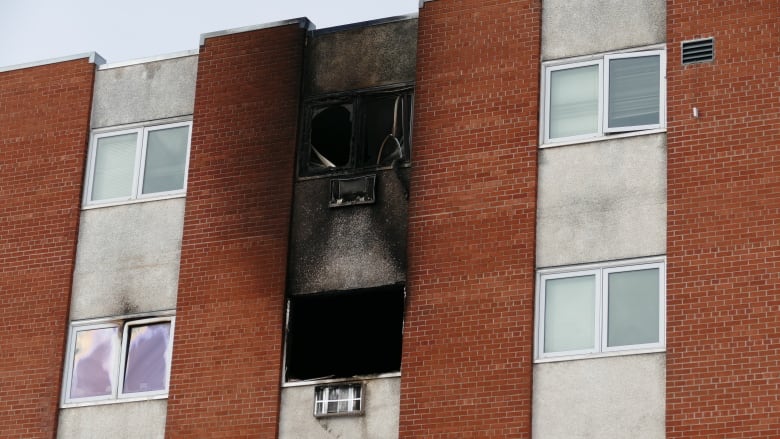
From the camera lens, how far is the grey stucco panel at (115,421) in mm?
27297

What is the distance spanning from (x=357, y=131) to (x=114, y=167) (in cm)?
467

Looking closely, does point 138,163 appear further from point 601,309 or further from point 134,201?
point 601,309

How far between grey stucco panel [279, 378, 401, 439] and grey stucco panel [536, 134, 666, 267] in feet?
Result: 9.89

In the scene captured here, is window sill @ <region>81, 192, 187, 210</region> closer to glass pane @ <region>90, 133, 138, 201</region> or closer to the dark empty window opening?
glass pane @ <region>90, 133, 138, 201</region>

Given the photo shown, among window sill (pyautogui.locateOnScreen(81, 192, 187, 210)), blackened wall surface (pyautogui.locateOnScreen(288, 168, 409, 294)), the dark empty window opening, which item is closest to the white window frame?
blackened wall surface (pyautogui.locateOnScreen(288, 168, 409, 294))

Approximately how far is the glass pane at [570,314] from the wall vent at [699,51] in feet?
11.8

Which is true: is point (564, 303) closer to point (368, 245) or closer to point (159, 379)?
point (368, 245)

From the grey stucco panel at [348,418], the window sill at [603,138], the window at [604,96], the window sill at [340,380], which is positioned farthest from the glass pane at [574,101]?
the grey stucco panel at [348,418]

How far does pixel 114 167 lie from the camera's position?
97.6 ft

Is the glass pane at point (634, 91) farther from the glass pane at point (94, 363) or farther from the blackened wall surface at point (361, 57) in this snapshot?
the glass pane at point (94, 363)

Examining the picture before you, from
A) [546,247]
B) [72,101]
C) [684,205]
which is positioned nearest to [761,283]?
[684,205]

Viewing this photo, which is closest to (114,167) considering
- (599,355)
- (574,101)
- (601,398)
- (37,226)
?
(37,226)

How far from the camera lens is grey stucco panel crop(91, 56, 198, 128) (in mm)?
29516

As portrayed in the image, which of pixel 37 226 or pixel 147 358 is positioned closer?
pixel 147 358
